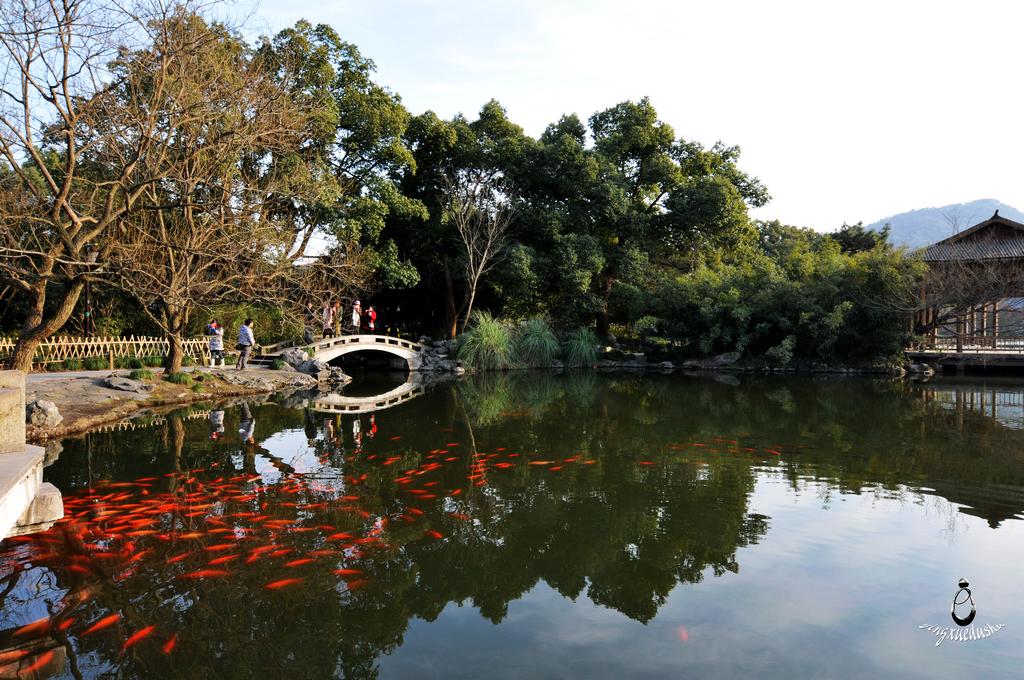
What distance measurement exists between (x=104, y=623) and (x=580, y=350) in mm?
22889

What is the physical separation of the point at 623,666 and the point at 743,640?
2.64 ft

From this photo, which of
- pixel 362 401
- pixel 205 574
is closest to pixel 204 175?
pixel 362 401

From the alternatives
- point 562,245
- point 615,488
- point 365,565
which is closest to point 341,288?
point 562,245

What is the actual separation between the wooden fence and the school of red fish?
1002cm

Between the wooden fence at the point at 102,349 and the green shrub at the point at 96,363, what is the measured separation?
0.06 m

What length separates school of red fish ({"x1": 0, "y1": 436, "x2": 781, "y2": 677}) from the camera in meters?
4.09

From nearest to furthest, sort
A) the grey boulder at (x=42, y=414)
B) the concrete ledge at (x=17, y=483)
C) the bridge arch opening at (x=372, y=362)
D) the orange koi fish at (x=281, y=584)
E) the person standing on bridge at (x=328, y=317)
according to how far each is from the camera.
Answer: the concrete ledge at (x=17, y=483) → the orange koi fish at (x=281, y=584) → the grey boulder at (x=42, y=414) → the person standing on bridge at (x=328, y=317) → the bridge arch opening at (x=372, y=362)

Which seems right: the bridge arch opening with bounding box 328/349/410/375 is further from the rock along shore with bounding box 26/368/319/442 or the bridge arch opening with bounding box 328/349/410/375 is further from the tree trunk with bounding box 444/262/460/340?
the rock along shore with bounding box 26/368/319/442

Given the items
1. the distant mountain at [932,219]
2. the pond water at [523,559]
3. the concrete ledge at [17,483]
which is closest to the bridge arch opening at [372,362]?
the pond water at [523,559]

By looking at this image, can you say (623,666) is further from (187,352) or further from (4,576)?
(187,352)

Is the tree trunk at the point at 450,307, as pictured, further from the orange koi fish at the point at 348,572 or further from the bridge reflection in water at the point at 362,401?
the orange koi fish at the point at 348,572

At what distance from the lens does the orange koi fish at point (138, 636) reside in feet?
12.4

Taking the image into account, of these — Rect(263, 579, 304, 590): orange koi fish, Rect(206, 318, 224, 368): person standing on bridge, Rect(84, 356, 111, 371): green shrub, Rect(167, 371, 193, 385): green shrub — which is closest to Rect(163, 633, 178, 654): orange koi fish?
Rect(263, 579, 304, 590): orange koi fish

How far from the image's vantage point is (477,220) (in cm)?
2553
